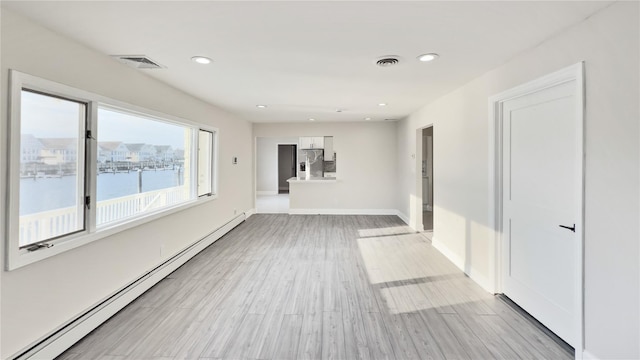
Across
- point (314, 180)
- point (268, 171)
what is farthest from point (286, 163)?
point (314, 180)

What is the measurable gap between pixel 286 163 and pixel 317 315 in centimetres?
996

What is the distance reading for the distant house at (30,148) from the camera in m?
1.92

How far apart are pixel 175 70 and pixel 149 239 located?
1.83 meters

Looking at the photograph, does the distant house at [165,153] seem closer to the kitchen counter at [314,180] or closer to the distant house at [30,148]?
the distant house at [30,148]

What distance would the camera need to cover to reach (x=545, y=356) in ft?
6.76

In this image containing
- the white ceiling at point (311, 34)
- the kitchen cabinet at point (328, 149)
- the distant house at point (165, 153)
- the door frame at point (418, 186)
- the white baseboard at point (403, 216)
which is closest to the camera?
the white ceiling at point (311, 34)

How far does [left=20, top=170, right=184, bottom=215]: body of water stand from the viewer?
1.97 meters

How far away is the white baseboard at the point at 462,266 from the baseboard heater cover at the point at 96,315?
3592 mm

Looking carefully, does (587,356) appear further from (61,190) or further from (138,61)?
(138,61)

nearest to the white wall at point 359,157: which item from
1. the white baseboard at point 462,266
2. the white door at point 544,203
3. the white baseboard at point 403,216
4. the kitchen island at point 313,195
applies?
the kitchen island at point 313,195

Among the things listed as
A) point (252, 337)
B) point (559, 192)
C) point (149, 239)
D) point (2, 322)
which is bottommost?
point (252, 337)

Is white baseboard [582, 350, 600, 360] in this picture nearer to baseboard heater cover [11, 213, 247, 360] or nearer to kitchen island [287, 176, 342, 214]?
baseboard heater cover [11, 213, 247, 360]

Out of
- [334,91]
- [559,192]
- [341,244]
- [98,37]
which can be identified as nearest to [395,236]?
[341,244]

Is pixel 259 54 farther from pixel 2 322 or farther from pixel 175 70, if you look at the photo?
pixel 2 322
